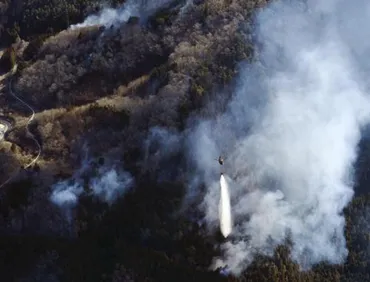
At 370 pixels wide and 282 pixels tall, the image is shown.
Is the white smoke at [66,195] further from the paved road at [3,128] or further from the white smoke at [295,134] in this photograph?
the white smoke at [295,134]

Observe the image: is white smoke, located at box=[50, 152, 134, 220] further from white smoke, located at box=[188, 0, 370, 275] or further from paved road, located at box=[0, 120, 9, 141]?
paved road, located at box=[0, 120, 9, 141]

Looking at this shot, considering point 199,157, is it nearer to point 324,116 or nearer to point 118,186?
point 118,186

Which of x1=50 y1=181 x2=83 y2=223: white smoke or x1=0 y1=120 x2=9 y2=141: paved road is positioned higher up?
x1=0 y1=120 x2=9 y2=141: paved road

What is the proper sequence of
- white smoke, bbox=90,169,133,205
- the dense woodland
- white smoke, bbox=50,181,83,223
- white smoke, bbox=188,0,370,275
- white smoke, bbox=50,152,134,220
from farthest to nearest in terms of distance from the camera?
white smoke, bbox=90,169,133,205 < white smoke, bbox=50,152,134,220 < white smoke, bbox=50,181,83,223 < white smoke, bbox=188,0,370,275 < the dense woodland

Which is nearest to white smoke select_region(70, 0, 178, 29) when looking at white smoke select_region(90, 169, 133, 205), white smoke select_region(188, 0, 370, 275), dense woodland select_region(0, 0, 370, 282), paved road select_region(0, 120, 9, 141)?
dense woodland select_region(0, 0, 370, 282)

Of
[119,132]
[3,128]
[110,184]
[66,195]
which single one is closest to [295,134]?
[119,132]
